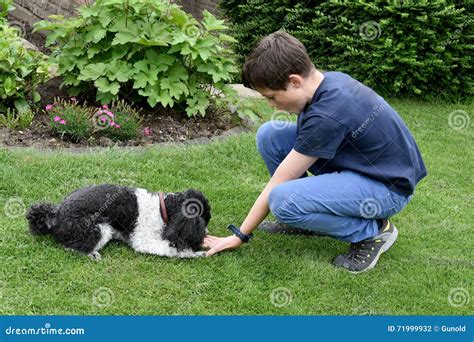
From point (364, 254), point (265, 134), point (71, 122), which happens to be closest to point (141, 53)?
point (71, 122)

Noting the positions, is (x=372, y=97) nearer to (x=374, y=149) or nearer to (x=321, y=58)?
(x=374, y=149)

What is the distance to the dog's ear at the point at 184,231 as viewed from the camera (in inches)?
130

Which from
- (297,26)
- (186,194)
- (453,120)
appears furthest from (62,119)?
(453,120)

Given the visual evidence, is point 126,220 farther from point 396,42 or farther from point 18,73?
point 396,42

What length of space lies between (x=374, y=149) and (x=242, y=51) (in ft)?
17.0

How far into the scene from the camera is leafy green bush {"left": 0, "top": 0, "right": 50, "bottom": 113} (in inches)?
198

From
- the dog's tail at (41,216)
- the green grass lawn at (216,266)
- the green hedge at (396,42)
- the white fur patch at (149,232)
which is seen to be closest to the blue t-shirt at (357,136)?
the green grass lawn at (216,266)

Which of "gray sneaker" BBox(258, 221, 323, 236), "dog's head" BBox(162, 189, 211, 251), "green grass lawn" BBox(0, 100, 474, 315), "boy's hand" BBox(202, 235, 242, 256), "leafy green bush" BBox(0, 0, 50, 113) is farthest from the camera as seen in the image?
"leafy green bush" BBox(0, 0, 50, 113)

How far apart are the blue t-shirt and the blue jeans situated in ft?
0.24

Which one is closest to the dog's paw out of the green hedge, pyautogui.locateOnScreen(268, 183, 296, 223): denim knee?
pyautogui.locateOnScreen(268, 183, 296, 223): denim knee

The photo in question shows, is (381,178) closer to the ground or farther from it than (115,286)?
farther from it

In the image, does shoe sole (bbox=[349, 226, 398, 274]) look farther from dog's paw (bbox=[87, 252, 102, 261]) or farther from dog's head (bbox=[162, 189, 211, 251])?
dog's paw (bbox=[87, 252, 102, 261])

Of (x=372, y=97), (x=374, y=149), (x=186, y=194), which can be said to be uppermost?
(x=372, y=97)

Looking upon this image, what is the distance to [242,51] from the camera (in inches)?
323
